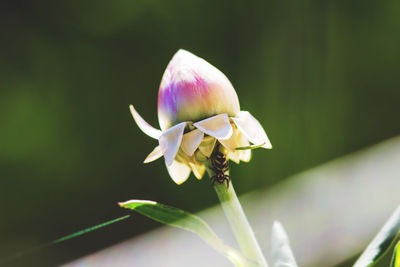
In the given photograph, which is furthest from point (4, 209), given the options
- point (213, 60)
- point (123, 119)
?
point (213, 60)

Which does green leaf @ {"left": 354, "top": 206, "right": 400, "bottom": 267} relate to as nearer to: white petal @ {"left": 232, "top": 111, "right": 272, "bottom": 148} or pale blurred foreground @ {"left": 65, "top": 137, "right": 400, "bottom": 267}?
white petal @ {"left": 232, "top": 111, "right": 272, "bottom": 148}

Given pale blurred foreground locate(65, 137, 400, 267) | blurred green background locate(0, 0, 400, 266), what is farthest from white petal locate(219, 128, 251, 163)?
blurred green background locate(0, 0, 400, 266)

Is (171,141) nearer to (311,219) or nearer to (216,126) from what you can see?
(216,126)

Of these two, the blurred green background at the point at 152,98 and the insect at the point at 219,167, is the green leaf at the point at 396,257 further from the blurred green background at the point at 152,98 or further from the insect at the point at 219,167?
the blurred green background at the point at 152,98

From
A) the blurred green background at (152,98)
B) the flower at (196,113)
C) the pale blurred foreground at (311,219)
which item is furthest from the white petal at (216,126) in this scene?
the blurred green background at (152,98)

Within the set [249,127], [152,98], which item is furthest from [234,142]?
[152,98]
